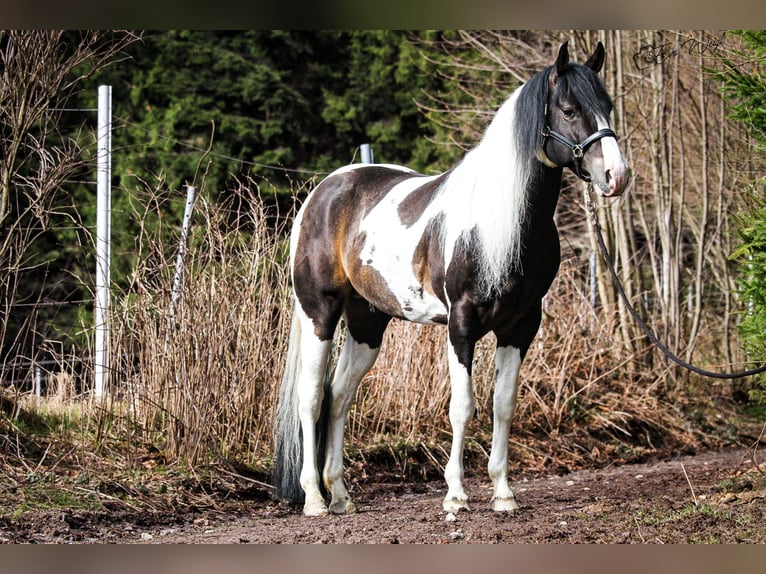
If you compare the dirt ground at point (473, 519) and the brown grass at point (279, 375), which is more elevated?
the brown grass at point (279, 375)

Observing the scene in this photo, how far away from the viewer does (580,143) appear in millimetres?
4352

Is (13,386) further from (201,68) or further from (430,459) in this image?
(201,68)

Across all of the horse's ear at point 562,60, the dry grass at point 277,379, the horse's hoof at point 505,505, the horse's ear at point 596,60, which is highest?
the horse's ear at point 596,60

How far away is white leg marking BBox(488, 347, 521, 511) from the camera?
4.86m

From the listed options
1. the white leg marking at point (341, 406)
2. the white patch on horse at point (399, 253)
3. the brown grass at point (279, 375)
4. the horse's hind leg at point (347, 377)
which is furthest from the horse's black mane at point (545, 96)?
the brown grass at point (279, 375)

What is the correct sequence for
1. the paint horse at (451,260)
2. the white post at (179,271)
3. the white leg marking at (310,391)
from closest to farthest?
the paint horse at (451,260) → the white leg marking at (310,391) → the white post at (179,271)

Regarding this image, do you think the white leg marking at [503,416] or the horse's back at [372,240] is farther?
the horse's back at [372,240]

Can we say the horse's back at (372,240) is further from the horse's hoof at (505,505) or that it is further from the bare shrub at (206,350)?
the horse's hoof at (505,505)

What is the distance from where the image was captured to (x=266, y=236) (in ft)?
21.9

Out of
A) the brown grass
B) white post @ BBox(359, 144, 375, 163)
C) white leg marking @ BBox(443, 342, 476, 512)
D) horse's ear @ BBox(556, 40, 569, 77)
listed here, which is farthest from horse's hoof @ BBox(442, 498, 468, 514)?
white post @ BBox(359, 144, 375, 163)

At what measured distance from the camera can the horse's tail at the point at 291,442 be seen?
5473mm

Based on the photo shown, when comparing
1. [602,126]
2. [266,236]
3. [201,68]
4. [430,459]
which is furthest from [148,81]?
[602,126]

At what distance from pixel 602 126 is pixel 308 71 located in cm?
1204

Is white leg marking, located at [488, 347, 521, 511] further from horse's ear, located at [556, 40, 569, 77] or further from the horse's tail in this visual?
horse's ear, located at [556, 40, 569, 77]
